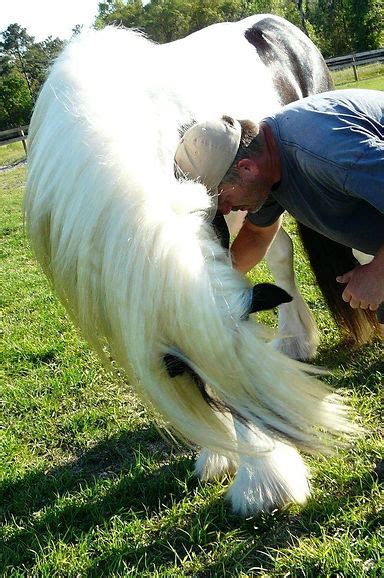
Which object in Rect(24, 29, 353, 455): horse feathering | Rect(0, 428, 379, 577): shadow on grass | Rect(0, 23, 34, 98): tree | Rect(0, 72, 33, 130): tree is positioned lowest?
Rect(0, 428, 379, 577): shadow on grass

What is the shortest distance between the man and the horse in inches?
6.2

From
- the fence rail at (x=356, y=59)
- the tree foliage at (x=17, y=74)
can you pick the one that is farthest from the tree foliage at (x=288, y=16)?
the fence rail at (x=356, y=59)

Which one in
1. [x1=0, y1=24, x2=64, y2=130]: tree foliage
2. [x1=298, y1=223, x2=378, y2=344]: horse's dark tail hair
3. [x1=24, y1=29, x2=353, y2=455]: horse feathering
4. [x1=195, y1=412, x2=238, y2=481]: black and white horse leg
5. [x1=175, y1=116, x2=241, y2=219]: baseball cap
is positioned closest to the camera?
[x1=24, y1=29, x2=353, y2=455]: horse feathering

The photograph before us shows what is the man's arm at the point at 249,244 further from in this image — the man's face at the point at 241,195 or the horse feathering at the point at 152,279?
the horse feathering at the point at 152,279

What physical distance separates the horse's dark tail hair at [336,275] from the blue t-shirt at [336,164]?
0.63 meters

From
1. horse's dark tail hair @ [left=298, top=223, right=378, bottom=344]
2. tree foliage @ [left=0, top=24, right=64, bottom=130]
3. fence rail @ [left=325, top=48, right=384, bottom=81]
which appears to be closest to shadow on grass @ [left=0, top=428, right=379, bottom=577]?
horse's dark tail hair @ [left=298, top=223, right=378, bottom=344]

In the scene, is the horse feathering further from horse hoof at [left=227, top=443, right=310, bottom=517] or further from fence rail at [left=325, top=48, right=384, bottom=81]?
fence rail at [left=325, top=48, right=384, bottom=81]

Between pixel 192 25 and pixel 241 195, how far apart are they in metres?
53.5

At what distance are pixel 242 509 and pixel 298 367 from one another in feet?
2.89

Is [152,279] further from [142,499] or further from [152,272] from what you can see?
[142,499]

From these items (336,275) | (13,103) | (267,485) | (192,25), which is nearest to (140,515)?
(267,485)

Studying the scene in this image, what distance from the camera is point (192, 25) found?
51.3 metres

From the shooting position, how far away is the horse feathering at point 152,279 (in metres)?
1.48

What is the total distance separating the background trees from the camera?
30484 millimetres
